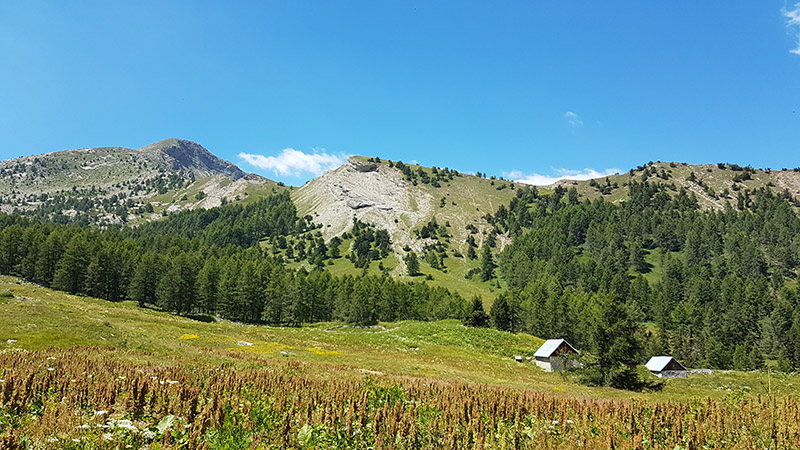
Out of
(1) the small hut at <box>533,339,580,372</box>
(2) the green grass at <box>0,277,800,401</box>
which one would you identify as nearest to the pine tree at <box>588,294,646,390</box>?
(2) the green grass at <box>0,277,800,401</box>

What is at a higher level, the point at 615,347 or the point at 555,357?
the point at 615,347

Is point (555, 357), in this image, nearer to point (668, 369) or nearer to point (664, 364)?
point (664, 364)

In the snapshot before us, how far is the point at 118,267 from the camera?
378 ft

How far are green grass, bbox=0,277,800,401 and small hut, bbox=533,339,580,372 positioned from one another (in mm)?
2539

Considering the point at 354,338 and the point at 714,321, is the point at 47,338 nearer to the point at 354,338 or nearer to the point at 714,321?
the point at 354,338

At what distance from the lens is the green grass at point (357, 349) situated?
31.9m

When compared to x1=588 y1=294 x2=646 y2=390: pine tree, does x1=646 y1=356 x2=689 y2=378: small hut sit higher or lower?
lower

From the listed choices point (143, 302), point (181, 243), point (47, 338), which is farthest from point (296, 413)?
point (181, 243)

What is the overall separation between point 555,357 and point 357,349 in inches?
1336

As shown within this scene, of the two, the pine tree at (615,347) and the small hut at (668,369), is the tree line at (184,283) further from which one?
the pine tree at (615,347)

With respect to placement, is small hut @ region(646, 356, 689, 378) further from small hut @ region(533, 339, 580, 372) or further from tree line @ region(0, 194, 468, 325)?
tree line @ region(0, 194, 468, 325)

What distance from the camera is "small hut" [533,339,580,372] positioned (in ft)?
218

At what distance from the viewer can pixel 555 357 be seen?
66.8 meters

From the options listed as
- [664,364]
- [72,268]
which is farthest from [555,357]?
[72,268]
